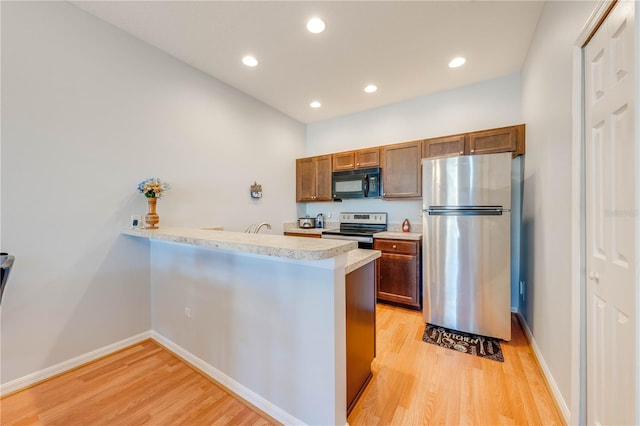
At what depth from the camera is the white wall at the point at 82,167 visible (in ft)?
5.73

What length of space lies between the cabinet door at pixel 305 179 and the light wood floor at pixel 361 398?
108 inches

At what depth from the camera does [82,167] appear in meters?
2.02

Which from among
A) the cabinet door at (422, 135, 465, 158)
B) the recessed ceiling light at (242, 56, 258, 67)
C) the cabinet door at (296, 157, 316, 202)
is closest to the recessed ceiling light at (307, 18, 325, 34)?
the recessed ceiling light at (242, 56, 258, 67)

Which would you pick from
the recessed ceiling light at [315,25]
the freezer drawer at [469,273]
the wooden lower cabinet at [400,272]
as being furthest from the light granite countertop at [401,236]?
the recessed ceiling light at [315,25]

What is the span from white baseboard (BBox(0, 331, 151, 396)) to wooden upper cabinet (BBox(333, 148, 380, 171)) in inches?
128

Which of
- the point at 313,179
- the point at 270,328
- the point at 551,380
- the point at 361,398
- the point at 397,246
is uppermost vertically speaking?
the point at 313,179

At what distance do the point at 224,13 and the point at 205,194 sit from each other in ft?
5.89

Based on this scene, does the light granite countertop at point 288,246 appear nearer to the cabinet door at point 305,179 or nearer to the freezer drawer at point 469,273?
the freezer drawer at point 469,273

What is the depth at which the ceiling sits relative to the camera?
6.43 ft

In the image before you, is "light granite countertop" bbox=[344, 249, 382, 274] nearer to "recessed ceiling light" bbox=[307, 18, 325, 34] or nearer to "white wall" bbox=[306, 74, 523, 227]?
"recessed ceiling light" bbox=[307, 18, 325, 34]

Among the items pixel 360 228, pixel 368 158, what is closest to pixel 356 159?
pixel 368 158

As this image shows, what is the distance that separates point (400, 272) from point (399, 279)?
0.30 ft

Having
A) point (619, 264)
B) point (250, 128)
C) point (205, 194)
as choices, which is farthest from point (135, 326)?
point (619, 264)

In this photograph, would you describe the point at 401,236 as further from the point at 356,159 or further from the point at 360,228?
the point at 356,159
